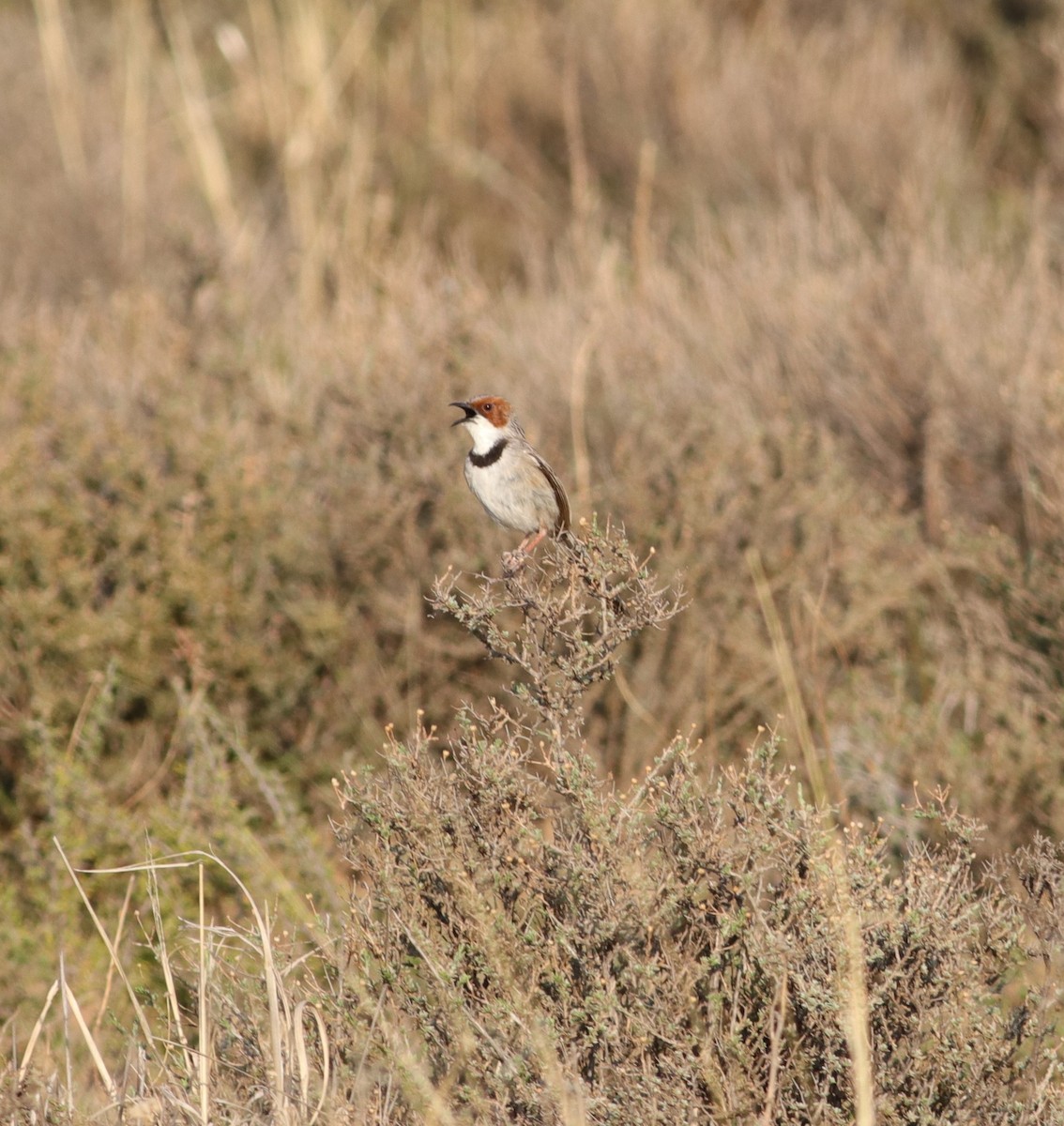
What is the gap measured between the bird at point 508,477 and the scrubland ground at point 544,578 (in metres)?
0.33

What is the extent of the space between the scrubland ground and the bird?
328mm

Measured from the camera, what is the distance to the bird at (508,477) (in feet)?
11.9

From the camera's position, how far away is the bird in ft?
11.9

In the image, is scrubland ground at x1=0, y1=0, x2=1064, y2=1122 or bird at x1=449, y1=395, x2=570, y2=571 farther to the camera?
bird at x1=449, y1=395, x2=570, y2=571

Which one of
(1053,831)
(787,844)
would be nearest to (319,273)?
(1053,831)

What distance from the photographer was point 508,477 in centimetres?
363

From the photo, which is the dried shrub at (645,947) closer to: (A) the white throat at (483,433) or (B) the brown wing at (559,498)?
(B) the brown wing at (559,498)

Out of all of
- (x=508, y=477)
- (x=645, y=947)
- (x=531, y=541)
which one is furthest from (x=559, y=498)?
(x=645, y=947)

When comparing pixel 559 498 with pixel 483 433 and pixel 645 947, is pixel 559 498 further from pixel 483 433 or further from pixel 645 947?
pixel 645 947

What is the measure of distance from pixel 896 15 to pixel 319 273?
451 centimetres

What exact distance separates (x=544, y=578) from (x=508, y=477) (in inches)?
15.9

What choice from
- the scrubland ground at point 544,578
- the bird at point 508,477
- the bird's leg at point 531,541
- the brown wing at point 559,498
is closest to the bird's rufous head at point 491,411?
the bird at point 508,477

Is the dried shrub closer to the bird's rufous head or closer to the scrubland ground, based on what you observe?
the scrubland ground

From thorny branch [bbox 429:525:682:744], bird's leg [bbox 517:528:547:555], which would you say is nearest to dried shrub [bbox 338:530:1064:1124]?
thorny branch [bbox 429:525:682:744]
